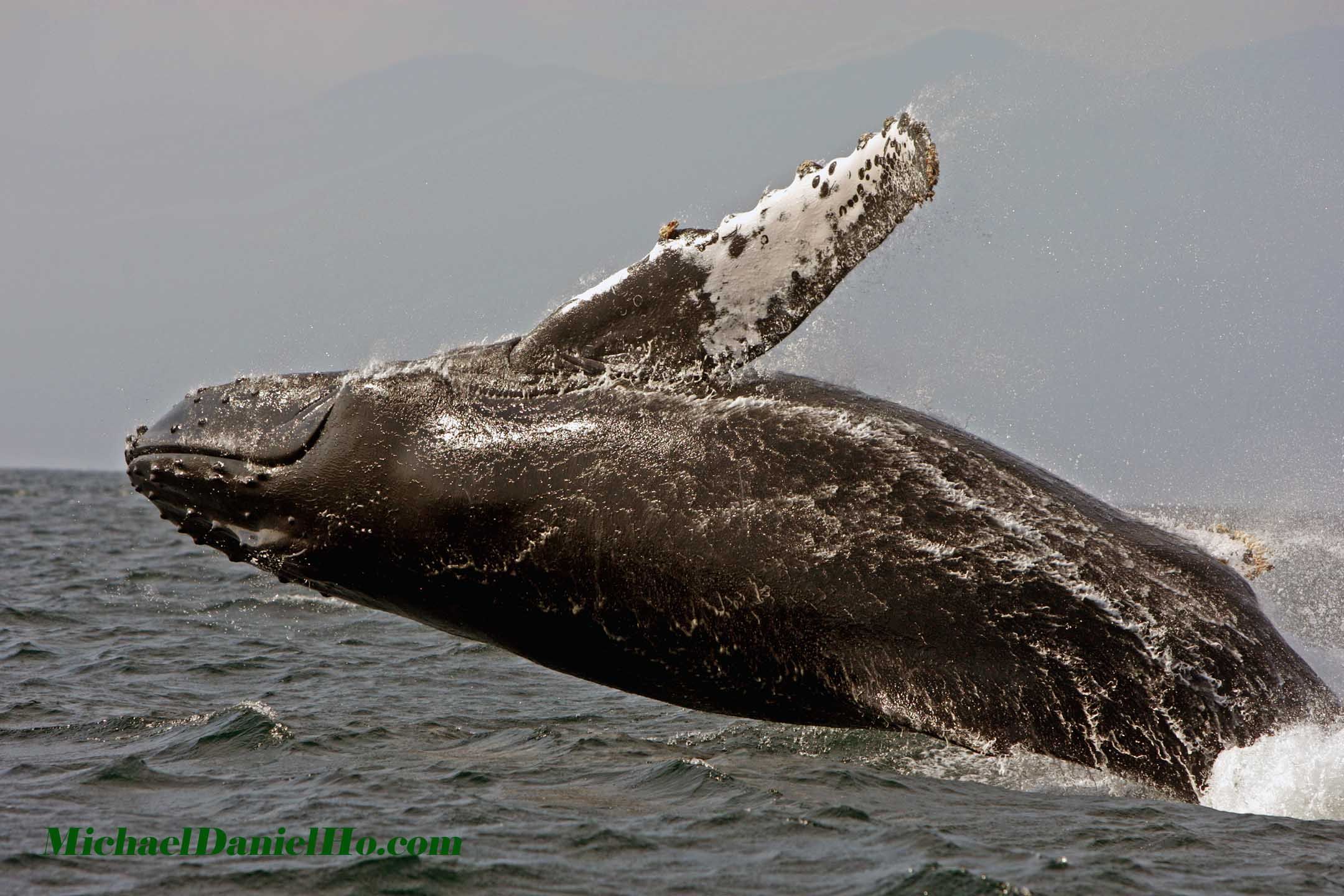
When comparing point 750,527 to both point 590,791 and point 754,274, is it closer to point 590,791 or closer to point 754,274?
point 754,274

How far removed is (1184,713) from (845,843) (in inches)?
97.9

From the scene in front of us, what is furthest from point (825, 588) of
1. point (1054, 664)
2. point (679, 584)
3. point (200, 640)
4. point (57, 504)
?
point (57, 504)

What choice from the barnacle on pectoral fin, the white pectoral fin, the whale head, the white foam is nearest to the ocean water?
the white foam

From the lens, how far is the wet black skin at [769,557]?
8.19m

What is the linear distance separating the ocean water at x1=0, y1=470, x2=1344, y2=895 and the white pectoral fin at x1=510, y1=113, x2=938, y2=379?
2815 mm

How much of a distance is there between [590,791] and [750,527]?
2.00m

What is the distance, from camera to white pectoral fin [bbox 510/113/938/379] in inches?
353

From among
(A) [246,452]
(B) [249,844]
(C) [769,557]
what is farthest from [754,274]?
(B) [249,844]

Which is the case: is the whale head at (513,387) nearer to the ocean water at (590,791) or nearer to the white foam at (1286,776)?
the ocean water at (590,791)

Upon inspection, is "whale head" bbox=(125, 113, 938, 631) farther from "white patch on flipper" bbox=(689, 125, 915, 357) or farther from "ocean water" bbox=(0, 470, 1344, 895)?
"ocean water" bbox=(0, 470, 1344, 895)

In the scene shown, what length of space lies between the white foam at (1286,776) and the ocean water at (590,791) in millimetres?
13

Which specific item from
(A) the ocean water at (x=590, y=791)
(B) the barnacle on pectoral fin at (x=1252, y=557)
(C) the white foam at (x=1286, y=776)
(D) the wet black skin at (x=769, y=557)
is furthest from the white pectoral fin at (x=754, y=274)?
(C) the white foam at (x=1286, y=776)

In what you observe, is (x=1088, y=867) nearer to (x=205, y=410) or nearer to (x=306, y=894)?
(x=306, y=894)

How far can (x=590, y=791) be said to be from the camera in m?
8.53
